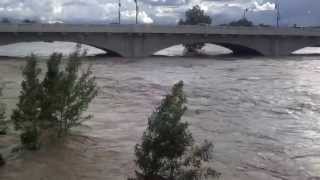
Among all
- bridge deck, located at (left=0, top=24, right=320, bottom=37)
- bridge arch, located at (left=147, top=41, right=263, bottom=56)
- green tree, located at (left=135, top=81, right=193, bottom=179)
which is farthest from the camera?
bridge arch, located at (left=147, top=41, right=263, bottom=56)

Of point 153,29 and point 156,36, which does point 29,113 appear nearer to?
point 153,29

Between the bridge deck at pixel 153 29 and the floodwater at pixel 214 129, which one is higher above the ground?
the bridge deck at pixel 153 29

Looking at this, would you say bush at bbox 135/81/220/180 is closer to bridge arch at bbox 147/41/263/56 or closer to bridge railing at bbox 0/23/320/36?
bridge railing at bbox 0/23/320/36

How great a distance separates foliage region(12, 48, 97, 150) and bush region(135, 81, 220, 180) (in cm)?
446

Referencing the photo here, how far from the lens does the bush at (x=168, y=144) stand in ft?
29.6

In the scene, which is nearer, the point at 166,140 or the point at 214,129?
the point at 166,140

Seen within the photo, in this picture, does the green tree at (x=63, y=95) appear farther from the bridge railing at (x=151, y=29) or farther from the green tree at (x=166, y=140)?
the bridge railing at (x=151, y=29)

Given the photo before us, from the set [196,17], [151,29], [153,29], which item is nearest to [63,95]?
[151,29]

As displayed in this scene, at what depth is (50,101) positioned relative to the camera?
1405 centimetres

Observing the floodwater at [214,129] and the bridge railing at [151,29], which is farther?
the bridge railing at [151,29]

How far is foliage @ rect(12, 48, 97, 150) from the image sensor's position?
13.4m

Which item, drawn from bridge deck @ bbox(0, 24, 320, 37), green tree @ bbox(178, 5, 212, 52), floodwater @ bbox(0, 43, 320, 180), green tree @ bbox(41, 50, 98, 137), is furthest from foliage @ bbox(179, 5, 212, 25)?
green tree @ bbox(41, 50, 98, 137)

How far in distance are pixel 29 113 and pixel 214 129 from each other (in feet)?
31.3

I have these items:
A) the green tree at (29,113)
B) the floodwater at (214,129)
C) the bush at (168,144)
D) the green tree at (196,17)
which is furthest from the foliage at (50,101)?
the green tree at (196,17)
